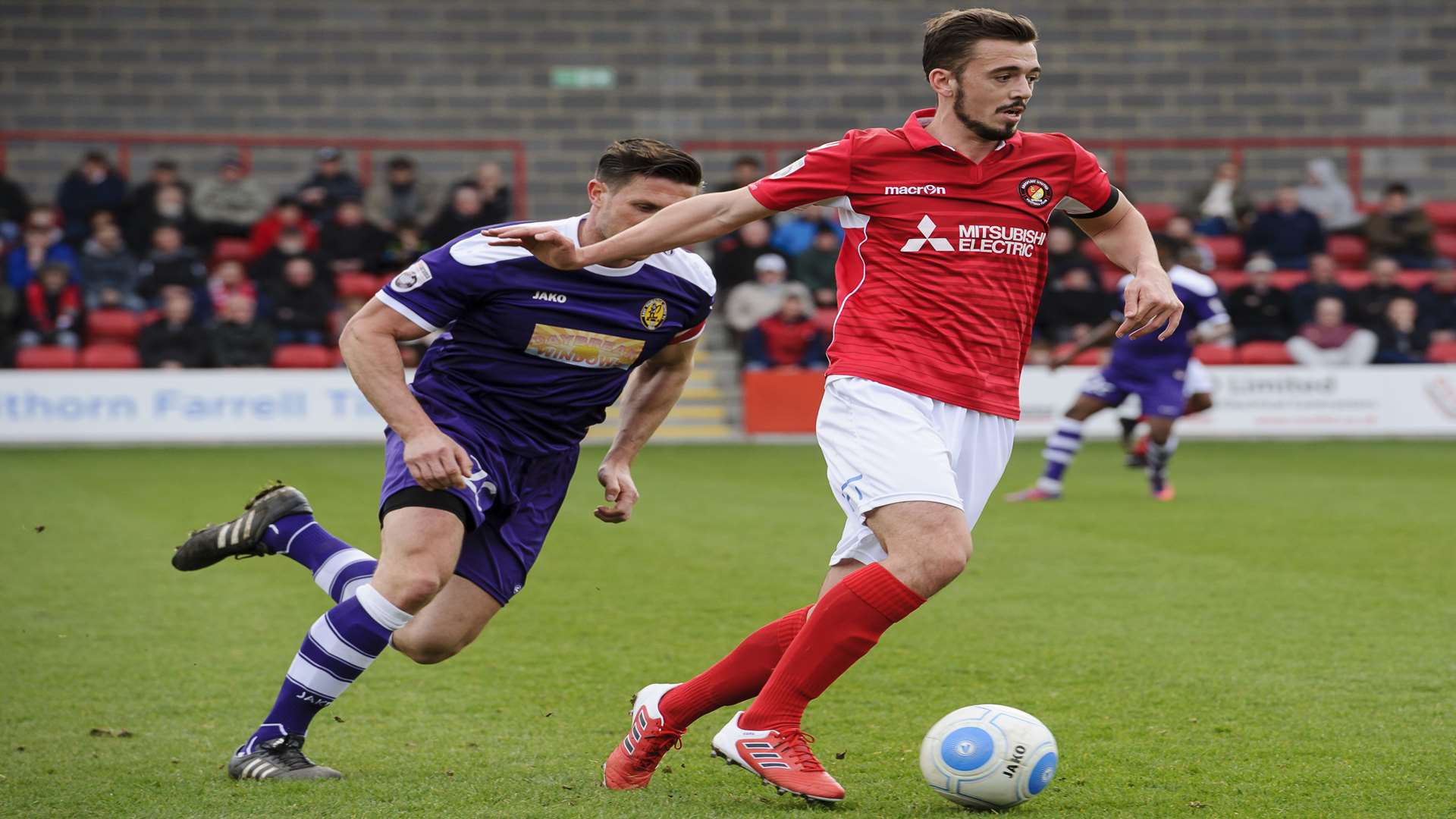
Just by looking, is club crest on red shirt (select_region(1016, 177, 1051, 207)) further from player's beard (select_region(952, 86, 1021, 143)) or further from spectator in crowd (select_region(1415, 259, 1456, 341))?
spectator in crowd (select_region(1415, 259, 1456, 341))

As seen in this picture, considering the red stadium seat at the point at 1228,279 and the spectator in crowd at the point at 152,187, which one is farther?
the red stadium seat at the point at 1228,279

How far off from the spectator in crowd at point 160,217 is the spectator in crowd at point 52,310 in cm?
124

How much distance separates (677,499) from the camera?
12453mm

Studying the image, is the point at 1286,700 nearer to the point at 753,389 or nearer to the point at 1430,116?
the point at 753,389

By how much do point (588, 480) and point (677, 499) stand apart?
6.02 ft

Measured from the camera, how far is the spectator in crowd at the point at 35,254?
18.7 m

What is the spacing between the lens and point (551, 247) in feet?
13.2

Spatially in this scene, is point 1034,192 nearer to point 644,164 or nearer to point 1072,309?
point 644,164

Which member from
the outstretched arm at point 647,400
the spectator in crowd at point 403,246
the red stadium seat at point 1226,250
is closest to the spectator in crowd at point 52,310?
the spectator in crowd at point 403,246

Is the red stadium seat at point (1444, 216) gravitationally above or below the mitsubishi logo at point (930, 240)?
below

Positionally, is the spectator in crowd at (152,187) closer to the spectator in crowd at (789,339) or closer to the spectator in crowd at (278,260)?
the spectator in crowd at (278,260)

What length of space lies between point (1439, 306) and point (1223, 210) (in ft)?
10.7

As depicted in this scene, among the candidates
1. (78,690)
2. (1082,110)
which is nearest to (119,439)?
(78,690)

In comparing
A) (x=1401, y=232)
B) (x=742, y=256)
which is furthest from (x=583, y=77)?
(x=1401, y=232)
